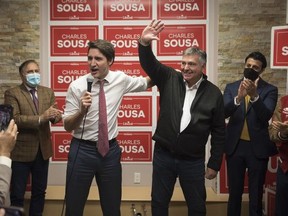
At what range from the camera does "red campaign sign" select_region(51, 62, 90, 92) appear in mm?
3836

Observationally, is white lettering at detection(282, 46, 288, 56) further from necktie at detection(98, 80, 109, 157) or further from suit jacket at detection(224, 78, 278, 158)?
necktie at detection(98, 80, 109, 157)

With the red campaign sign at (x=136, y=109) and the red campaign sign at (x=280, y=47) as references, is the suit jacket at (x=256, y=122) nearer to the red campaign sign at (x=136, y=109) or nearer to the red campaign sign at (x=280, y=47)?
the red campaign sign at (x=280, y=47)

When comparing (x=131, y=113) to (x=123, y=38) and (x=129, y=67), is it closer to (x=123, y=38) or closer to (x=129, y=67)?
(x=129, y=67)

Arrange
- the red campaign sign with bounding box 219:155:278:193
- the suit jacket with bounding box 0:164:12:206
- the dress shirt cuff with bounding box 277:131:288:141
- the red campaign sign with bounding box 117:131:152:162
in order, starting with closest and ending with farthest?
the suit jacket with bounding box 0:164:12:206, the dress shirt cuff with bounding box 277:131:288:141, the red campaign sign with bounding box 219:155:278:193, the red campaign sign with bounding box 117:131:152:162

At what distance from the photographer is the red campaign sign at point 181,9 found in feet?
12.3

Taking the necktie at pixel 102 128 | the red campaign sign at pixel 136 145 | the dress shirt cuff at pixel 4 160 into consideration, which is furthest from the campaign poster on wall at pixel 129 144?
the dress shirt cuff at pixel 4 160

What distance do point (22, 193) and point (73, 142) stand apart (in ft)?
2.87

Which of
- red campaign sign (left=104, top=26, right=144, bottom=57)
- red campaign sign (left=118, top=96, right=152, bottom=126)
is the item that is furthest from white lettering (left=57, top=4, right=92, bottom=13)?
red campaign sign (left=118, top=96, right=152, bottom=126)

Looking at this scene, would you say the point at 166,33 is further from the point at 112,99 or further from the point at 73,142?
the point at 73,142

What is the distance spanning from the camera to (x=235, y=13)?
369cm

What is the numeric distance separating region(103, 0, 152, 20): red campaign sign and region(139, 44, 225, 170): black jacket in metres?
1.29

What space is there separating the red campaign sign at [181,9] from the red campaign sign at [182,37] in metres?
0.10

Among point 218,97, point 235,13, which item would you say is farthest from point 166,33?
point 218,97

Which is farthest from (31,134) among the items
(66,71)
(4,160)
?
(4,160)
